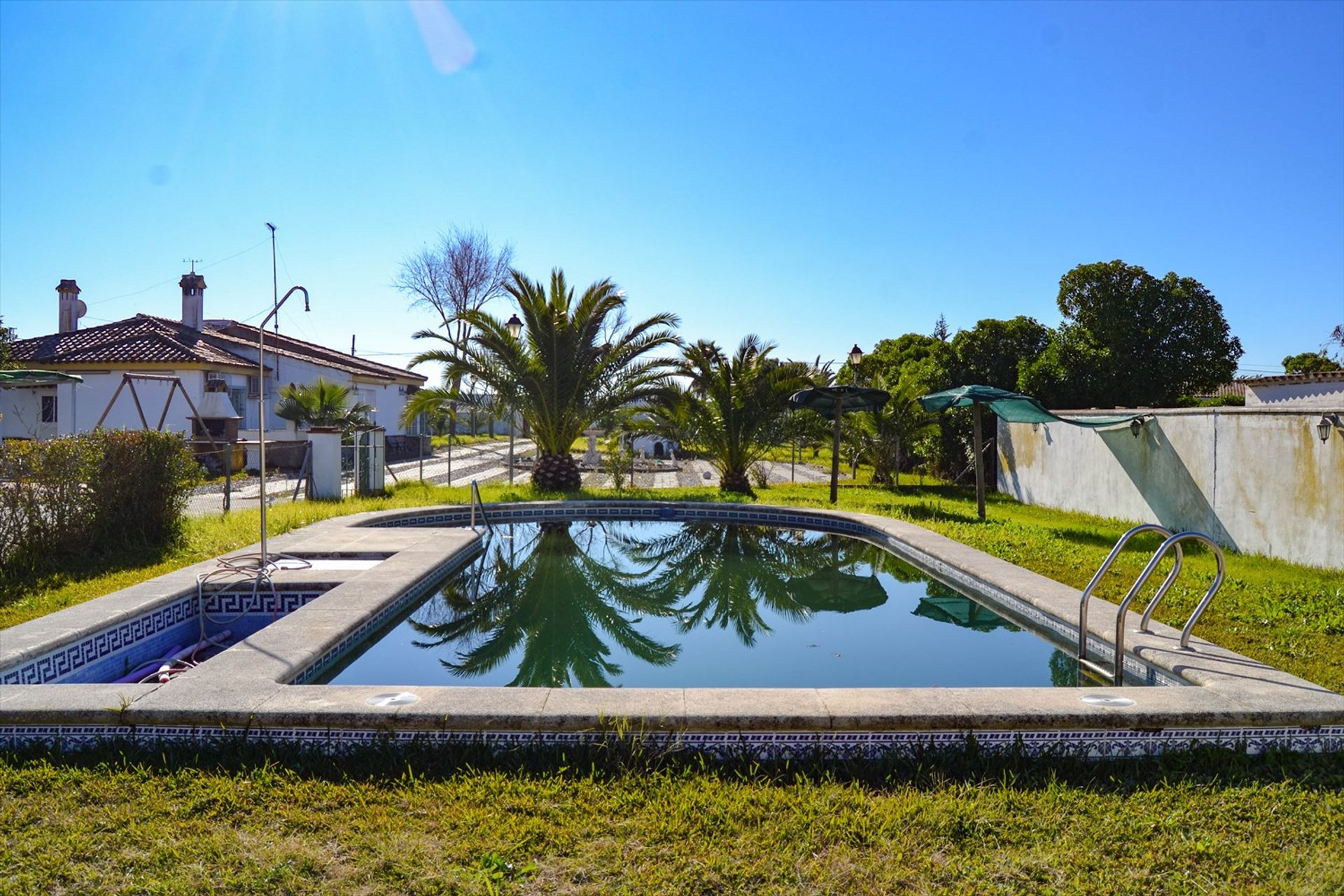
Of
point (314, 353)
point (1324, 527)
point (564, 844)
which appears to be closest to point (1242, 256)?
point (1324, 527)

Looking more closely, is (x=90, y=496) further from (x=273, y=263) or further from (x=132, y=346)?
(x=132, y=346)

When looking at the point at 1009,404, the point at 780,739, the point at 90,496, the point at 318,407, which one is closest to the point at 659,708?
the point at 780,739

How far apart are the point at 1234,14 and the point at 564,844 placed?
12.6 meters

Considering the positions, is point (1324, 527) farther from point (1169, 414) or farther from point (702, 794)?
point (702, 794)

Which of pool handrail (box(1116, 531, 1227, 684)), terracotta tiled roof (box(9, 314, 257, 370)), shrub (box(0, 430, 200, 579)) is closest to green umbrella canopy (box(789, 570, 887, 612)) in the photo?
pool handrail (box(1116, 531, 1227, 684))

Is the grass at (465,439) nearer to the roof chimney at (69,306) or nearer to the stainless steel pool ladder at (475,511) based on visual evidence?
the roof chimney at (69,306)

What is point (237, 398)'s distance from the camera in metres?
23.5

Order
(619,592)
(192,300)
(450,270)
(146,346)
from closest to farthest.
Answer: (619,592)
(146,346)
(192,300)
(450,270)

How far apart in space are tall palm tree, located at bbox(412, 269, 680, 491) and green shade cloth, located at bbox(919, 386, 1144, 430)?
536 cm

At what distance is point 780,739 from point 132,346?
24.4 m

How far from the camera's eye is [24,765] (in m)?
3.69

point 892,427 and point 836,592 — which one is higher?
point 892,427

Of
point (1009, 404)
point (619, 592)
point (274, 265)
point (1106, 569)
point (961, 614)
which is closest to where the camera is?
point (1106, 569)

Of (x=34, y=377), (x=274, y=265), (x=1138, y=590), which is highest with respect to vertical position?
(x=274, y=265)
